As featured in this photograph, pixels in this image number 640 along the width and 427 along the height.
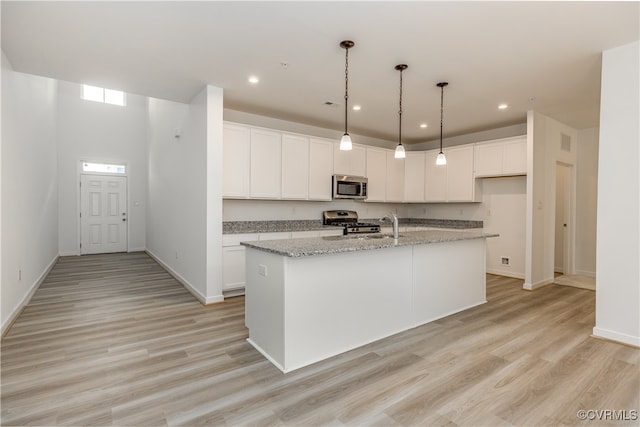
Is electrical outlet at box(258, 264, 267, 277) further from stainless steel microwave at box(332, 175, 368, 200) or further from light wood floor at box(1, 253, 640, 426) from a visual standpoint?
stainless steel microwave at box(332, 175, 368, 200)

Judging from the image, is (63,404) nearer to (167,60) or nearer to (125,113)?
(167,60)

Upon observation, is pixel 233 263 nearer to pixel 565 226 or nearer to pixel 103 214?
pixel 103 214

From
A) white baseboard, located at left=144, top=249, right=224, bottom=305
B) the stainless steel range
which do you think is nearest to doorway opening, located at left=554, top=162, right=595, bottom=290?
the stainless steel range

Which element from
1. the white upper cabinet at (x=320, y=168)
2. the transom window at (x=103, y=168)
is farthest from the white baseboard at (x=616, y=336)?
the transom window at (x=103, y=168)

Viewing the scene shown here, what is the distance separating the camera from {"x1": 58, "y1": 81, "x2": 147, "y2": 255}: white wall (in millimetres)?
7398

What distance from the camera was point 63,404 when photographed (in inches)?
76.0

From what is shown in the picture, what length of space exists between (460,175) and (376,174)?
60.2 inches

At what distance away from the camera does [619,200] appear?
286 centimetres

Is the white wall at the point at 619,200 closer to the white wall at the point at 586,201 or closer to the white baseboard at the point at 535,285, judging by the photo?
the white baseboard at the point at 535,285

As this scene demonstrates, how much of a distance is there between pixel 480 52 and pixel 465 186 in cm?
326

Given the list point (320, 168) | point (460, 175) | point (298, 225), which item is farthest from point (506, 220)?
point (298, 225)

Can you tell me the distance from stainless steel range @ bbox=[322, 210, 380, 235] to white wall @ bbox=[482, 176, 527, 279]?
6.96 ft

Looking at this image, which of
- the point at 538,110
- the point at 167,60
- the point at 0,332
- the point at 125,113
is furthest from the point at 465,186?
the point at 125,113

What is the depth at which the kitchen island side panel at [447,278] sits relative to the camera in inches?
130
